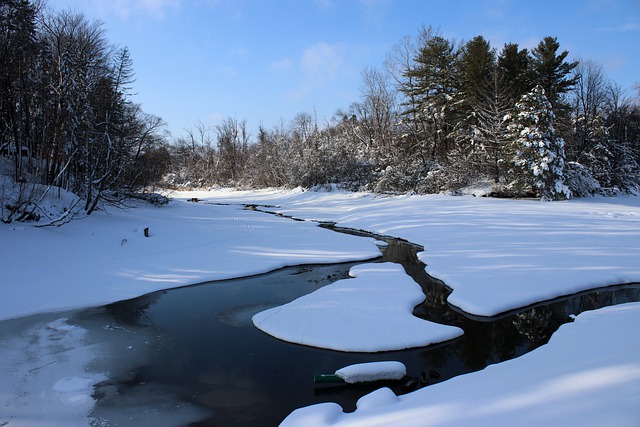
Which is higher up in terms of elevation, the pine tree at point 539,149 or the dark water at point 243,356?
the pine tree at point 539,149

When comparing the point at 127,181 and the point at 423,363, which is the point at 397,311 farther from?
the point at 127,181

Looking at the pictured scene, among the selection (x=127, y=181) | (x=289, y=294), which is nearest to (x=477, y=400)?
(x=289, y=294)

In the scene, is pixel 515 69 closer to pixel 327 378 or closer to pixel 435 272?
pixel 435 272

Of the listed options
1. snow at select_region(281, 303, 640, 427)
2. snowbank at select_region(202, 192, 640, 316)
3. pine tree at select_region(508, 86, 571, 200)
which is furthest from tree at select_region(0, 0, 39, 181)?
pine tree at select_region(508, 86, 571, 200)

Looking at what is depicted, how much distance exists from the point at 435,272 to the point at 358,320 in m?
3.63

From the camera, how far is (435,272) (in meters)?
8.88

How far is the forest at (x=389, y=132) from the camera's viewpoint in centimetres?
1184

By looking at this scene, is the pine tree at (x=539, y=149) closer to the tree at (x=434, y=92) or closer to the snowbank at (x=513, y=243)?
the snowbank at (x=513, y=243)

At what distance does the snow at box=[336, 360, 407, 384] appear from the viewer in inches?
171

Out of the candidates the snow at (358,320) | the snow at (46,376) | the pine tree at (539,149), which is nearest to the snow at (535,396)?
the snow at (358,320)

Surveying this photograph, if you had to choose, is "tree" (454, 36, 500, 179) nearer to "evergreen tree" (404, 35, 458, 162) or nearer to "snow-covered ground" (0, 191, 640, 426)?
"evergreen tree" (404, 35, 458, 162)

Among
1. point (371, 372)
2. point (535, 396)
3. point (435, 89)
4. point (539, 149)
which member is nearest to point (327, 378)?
point (371, 372)

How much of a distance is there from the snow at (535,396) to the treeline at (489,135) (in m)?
14.7

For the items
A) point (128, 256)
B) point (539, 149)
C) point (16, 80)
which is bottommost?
point (128, 256)
